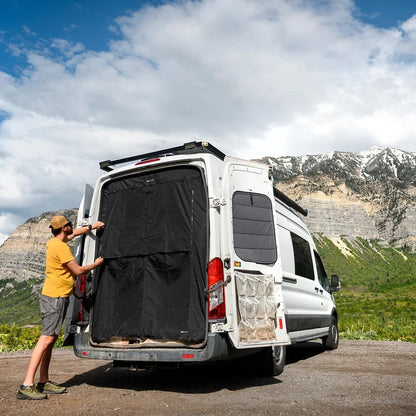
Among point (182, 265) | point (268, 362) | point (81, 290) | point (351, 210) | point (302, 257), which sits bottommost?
point (268, 362)

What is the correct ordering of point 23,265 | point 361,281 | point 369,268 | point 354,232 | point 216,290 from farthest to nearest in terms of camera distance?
point 23,265
point 354,232
point 369,268
point 361,281
point 216,290

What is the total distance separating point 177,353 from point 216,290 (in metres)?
0.87

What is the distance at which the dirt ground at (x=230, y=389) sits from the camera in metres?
4.75

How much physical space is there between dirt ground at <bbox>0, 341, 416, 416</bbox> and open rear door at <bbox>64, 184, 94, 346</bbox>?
28.5 inches

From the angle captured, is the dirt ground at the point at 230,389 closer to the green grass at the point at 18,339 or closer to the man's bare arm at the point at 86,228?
the man's bare arm at the point at 86,228

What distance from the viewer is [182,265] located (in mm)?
5949

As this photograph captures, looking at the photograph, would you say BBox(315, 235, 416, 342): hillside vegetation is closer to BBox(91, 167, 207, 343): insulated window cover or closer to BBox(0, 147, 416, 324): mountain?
BBox(0, 147, 416, 324): mountain

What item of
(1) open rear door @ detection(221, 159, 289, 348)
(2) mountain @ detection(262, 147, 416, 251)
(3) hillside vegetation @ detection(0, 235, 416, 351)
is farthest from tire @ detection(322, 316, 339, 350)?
(2) mountain @ detection(262, 147, 416, 251)

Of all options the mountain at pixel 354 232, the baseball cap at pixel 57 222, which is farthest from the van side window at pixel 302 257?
the mountain at pixel 354 232

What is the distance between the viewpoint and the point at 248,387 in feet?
19.5

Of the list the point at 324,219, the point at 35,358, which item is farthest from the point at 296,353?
the point at 324,219

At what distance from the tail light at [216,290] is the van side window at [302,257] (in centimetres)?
282

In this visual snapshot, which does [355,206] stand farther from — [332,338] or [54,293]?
[54,293]

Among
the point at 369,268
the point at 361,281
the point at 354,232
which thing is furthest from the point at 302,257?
the point at 354,232
